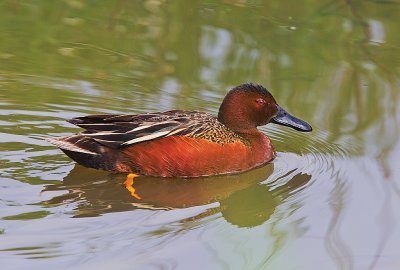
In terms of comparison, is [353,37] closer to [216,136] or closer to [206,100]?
[206,100]

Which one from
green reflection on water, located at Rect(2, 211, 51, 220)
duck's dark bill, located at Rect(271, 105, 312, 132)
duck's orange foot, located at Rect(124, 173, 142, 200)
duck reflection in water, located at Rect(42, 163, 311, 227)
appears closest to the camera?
green reflection on water, located at Rect(2, 211, 51, 220)

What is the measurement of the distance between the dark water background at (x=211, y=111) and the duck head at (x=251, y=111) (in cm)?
29

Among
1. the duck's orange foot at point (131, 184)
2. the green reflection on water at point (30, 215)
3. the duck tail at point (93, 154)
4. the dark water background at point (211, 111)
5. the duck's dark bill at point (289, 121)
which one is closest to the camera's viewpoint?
the dark water background at point (211, 111)

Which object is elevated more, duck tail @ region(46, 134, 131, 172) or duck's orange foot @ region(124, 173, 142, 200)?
duck tail @ region(46, 134, 131, 172)

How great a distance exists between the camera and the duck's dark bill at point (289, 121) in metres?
8.79

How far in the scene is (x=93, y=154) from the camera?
8242 mm

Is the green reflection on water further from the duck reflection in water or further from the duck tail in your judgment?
the duck tail

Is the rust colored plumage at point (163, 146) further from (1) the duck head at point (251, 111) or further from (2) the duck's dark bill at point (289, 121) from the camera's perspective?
(2) the duck's dark bill at point (289, 121)

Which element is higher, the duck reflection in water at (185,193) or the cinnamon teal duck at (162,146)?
the cinnamon teal duck at (162,146)

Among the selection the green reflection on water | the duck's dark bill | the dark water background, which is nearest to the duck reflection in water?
the dark water background

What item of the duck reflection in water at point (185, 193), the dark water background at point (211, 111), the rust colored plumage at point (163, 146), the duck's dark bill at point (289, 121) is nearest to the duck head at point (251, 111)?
the duck's dark bill at point (289, 121)

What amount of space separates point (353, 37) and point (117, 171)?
404 centimetres

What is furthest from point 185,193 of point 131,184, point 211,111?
point 211,111

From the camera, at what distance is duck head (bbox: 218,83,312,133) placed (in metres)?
8.82
